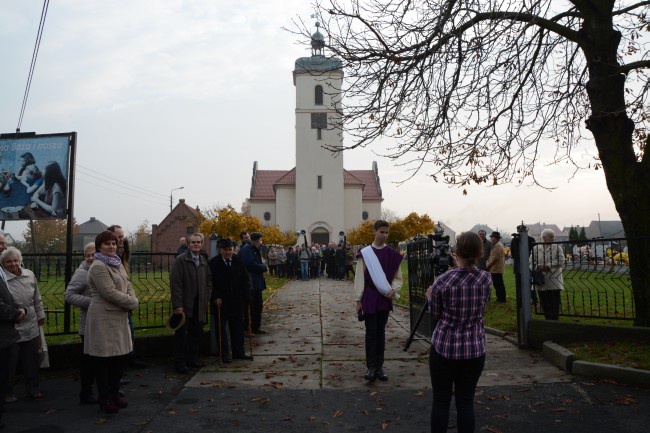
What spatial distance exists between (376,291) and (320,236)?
5731 centimetres

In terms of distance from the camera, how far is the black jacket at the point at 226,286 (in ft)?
27.3

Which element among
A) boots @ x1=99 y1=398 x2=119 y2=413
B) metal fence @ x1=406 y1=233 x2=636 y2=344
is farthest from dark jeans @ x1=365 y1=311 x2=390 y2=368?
boots @ x1=99 y1=398 x2=119 y2=413

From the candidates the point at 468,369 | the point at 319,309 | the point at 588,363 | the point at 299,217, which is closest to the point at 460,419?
the point at 468,369

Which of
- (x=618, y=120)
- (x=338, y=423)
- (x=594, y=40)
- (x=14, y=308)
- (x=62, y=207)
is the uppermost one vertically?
(x=594, y=40)

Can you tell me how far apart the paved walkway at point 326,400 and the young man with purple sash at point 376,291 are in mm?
341

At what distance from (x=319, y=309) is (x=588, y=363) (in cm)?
826

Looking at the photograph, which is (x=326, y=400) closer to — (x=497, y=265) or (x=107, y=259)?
(x=107, y=259)

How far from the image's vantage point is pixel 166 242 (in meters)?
64.6

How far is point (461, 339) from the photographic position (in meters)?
4.21

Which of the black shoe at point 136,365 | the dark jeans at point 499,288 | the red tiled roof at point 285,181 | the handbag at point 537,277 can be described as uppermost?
the red tiled roof at point 285,181

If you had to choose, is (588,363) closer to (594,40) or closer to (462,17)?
(594,40)

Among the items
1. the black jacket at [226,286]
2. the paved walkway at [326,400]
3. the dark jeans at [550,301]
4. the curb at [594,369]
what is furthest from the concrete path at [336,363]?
the dark jeans at [550,301]

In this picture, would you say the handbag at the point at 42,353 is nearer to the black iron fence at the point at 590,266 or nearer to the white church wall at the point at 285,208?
A: the black iron fence at the point at 590,266

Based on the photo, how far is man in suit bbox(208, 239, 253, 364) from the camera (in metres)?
8.30
